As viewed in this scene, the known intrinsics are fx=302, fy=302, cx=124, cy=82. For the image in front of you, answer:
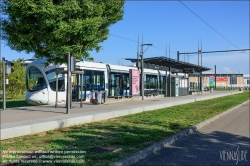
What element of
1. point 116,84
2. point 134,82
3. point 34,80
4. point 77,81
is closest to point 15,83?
point 116,84

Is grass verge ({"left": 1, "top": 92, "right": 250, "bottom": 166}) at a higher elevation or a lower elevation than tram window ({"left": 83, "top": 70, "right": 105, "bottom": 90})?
lower

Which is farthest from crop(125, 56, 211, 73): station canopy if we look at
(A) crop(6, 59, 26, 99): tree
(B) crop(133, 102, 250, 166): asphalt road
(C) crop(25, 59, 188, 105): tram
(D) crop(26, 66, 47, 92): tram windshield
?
(B) crop(133, 102, 250, 166): asphalt road

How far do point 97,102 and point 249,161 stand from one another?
1381cm

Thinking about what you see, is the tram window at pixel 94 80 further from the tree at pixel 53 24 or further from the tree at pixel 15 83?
the tree at pixel 15 83

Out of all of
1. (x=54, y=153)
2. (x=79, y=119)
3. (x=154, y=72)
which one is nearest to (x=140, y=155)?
(x=54, y=153)

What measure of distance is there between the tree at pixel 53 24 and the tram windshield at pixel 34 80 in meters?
3.85

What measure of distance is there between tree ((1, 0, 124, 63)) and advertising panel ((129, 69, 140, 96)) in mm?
10494

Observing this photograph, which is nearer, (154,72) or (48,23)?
(48,23)

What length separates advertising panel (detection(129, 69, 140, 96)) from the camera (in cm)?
2584

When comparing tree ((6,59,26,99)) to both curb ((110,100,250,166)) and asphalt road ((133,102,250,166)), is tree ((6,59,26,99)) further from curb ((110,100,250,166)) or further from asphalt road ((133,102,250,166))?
asphalt road ((133,102,250,166))

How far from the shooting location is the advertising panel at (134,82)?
2584 centimetres

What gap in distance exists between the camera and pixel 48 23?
1312cm

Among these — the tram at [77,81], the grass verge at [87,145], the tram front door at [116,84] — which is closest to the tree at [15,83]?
the tram front door at [116,84]

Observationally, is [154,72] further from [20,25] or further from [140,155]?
[140,155]
